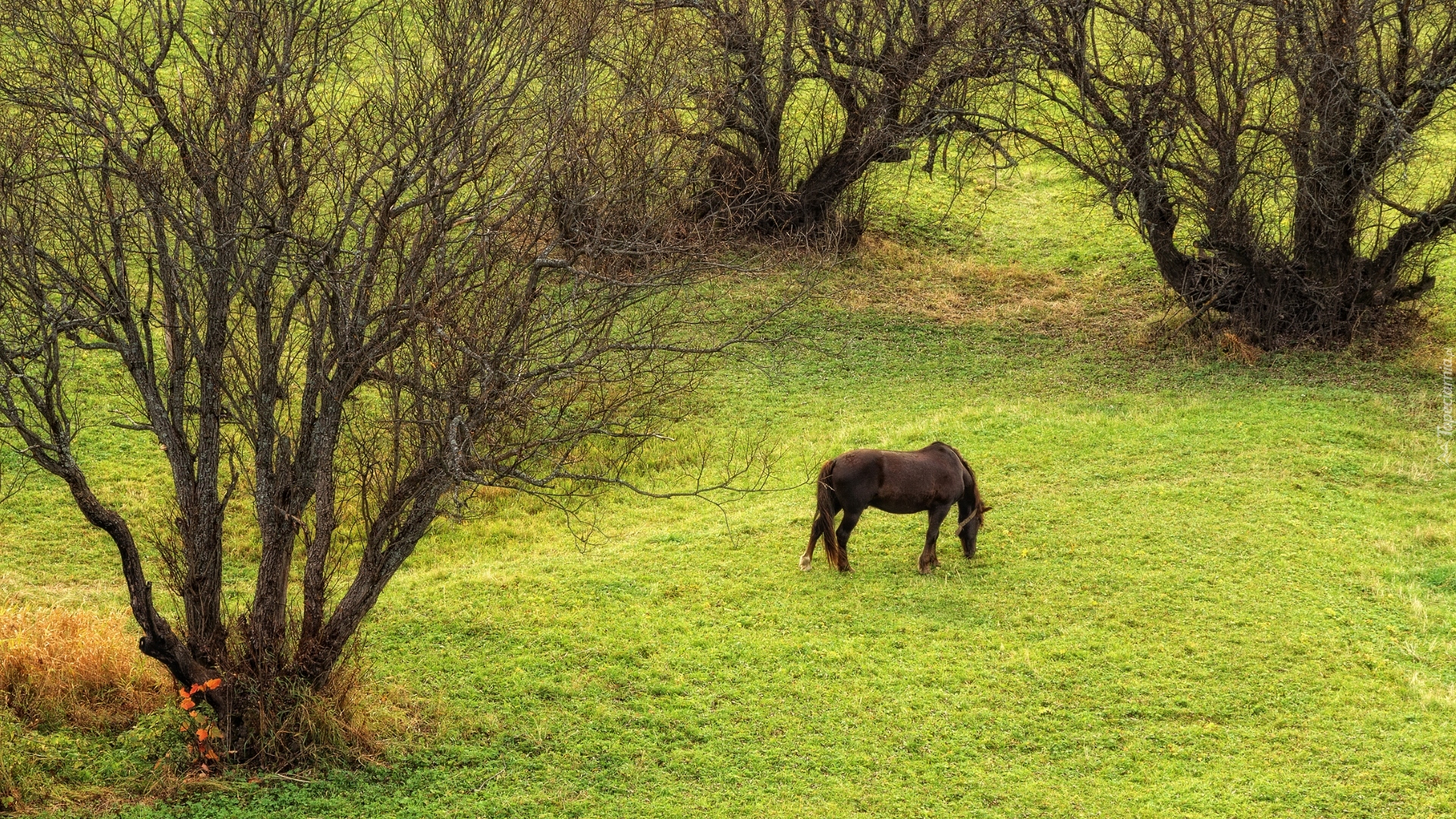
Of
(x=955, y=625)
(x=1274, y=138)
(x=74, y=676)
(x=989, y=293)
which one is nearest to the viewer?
(x=74, y=676)

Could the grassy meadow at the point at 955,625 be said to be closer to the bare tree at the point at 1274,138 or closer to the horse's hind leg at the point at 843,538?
the horse's hind leg at the point at 843,538

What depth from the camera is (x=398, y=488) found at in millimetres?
10453

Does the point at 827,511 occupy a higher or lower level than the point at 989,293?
lower

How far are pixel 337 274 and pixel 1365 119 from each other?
17.7 meters

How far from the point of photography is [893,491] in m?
14.3

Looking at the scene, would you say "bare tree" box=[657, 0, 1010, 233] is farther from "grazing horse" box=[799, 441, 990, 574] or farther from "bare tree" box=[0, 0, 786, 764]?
"bare tree" box=[0, 0, 786, 764]

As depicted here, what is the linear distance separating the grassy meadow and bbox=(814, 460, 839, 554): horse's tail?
348 millimetres

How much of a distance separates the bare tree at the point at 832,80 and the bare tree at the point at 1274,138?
4.81 feet

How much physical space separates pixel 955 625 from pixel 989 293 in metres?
14.5

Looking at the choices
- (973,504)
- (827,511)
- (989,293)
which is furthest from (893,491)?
(989,293)

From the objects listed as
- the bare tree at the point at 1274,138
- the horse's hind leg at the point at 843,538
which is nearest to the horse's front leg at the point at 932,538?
the horse's hind leg at the point at 843,538

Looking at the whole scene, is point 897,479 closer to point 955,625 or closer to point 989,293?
point 955,625

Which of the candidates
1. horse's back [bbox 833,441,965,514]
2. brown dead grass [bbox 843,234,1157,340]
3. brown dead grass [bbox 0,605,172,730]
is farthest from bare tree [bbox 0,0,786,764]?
brown dead grass [bbox 843,234,1157,340]

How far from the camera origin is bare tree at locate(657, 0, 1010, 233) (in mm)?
24000
